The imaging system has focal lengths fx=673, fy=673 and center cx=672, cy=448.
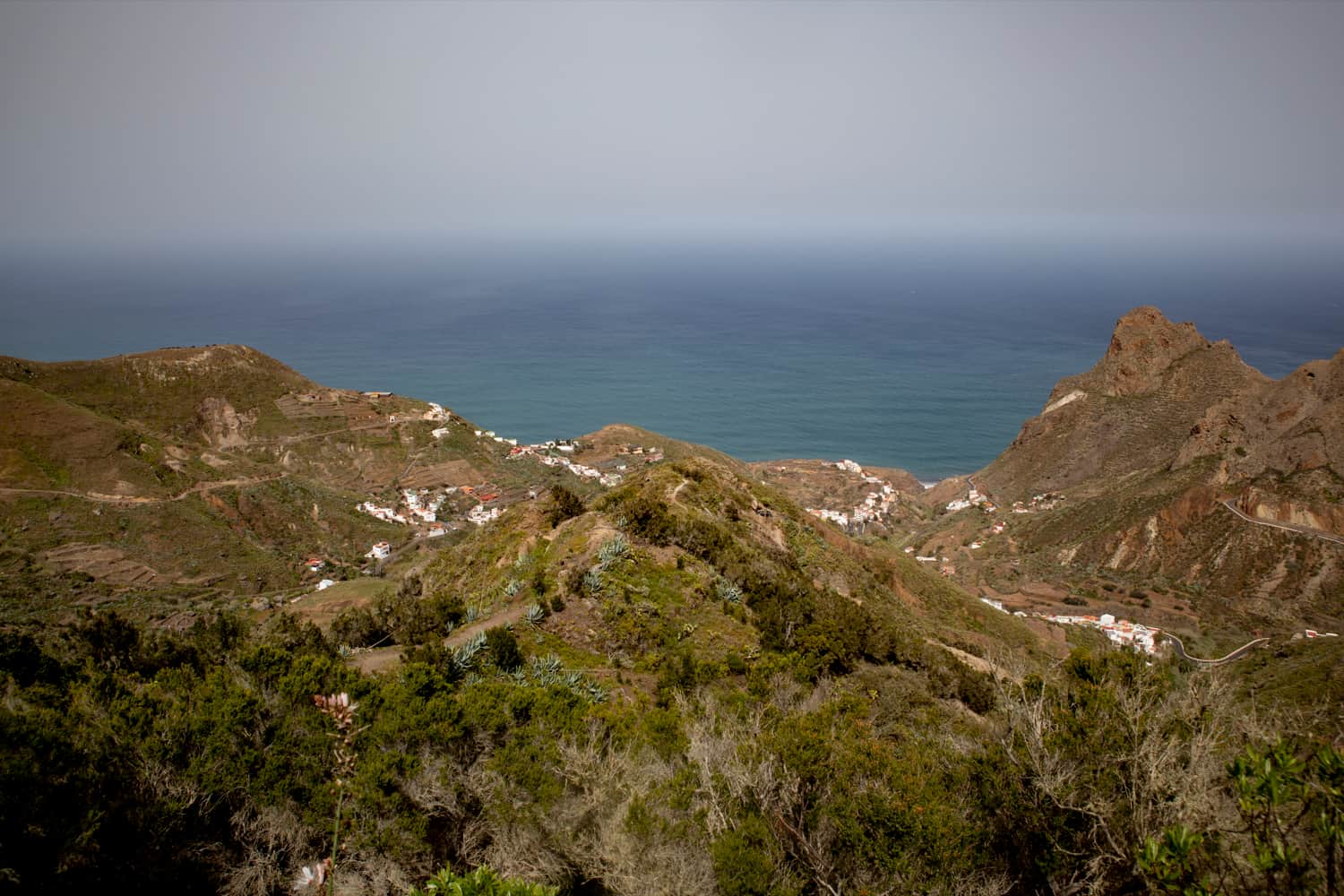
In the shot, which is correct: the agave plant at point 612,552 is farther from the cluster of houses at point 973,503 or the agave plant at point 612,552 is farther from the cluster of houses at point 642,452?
the cluster of houses at point 973,503

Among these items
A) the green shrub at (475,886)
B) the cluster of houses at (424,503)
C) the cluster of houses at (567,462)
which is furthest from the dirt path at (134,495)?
the green shrub at (475,886)

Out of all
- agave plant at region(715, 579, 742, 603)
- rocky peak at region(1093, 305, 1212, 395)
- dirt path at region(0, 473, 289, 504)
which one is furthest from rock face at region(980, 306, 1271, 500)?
dirt path at region(0, 473, 289, 504)

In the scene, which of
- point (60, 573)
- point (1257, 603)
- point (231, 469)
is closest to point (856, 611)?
point (1257, 603)

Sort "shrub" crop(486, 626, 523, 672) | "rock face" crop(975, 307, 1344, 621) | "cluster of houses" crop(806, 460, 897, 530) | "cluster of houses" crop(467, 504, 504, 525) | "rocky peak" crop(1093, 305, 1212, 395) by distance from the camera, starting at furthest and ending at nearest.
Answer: "rocky peak" crop(1093, 305, 1212, 395)
"cluster of houses" crop(806, 460, 897, 530)
"cluster of houses" crop(467, 504, 504, 525)
"rock face" crop(975, 307, 1344, 621)
"shrub" crop(486, 626, 523, 672)

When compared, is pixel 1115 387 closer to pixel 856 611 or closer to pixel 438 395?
pixel 856 611

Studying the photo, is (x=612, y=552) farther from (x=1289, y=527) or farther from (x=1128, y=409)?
(x=1128, y=409)

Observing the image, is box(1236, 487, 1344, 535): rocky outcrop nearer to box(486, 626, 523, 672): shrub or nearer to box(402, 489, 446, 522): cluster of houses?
box(486, 626, 523, 672): shrub
